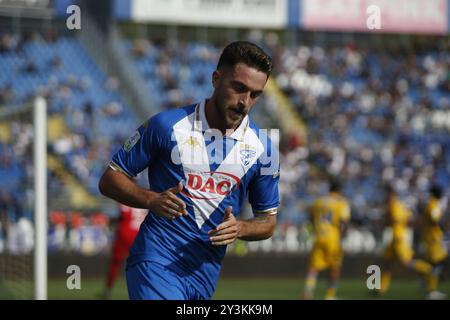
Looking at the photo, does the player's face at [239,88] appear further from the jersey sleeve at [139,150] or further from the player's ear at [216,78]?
the jersey sleeve at [139,150]

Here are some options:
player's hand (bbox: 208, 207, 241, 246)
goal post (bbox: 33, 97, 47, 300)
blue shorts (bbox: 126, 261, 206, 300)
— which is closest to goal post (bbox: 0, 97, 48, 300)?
goal post (bbox: 33, 97, 47, 300)

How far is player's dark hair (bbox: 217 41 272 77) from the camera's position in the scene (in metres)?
5.42

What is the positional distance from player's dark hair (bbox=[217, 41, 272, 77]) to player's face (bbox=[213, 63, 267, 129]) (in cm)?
3

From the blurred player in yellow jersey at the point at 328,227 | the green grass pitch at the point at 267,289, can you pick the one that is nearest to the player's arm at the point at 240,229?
the green grass pitch at the point at 267,289

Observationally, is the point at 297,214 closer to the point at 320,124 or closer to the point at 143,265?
the point at 320,124

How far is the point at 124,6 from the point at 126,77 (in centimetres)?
329

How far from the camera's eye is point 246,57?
17.8ft

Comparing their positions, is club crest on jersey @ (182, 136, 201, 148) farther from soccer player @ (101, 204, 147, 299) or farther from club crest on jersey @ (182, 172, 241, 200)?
soccer player @ (101, 204, 147, 299)

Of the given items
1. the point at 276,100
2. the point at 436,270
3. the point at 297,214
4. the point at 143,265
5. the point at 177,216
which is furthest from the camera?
the point at 276,100

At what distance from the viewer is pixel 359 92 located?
3341 cm

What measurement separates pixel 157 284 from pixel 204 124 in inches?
42.0

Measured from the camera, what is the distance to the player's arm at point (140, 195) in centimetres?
515

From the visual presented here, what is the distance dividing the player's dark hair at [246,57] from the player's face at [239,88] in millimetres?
27

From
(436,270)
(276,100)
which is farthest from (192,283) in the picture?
(276,100)
